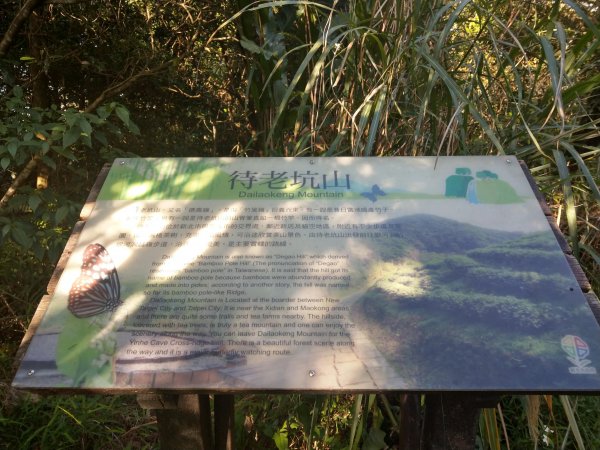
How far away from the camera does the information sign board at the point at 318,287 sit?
2.90 feet

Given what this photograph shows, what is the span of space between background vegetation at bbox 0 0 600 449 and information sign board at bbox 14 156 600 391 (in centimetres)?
24

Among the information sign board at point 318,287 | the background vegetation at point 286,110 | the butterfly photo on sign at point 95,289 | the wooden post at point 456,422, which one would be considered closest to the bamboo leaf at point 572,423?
the background vegetation at point 286,110

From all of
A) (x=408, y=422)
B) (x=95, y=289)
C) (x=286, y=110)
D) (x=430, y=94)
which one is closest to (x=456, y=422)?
(x=408, y=422)

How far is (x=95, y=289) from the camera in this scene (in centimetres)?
98

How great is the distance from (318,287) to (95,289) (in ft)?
1.47

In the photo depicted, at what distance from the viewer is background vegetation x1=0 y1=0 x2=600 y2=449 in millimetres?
1450

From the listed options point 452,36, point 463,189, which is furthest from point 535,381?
point 452,36

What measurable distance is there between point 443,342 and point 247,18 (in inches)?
65.5

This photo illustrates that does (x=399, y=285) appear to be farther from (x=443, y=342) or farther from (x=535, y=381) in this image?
(x=535, y=381)

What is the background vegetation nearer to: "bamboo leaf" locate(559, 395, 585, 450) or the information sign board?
"bamboo leaf" locate(559, 395, 585, 450)

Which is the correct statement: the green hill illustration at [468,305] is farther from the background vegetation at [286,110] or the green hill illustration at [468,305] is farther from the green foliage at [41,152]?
the green foliage at [41,152]

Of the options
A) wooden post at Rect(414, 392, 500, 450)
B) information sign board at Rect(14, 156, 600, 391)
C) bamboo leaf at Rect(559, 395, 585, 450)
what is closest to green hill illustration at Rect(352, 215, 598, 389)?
information sign board at Rect(14, 156, 600, 391)

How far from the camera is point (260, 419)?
178 centimetres

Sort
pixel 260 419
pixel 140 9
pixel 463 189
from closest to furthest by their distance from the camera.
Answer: pixel 463 189, pixel 260 419, pixel 140 9
